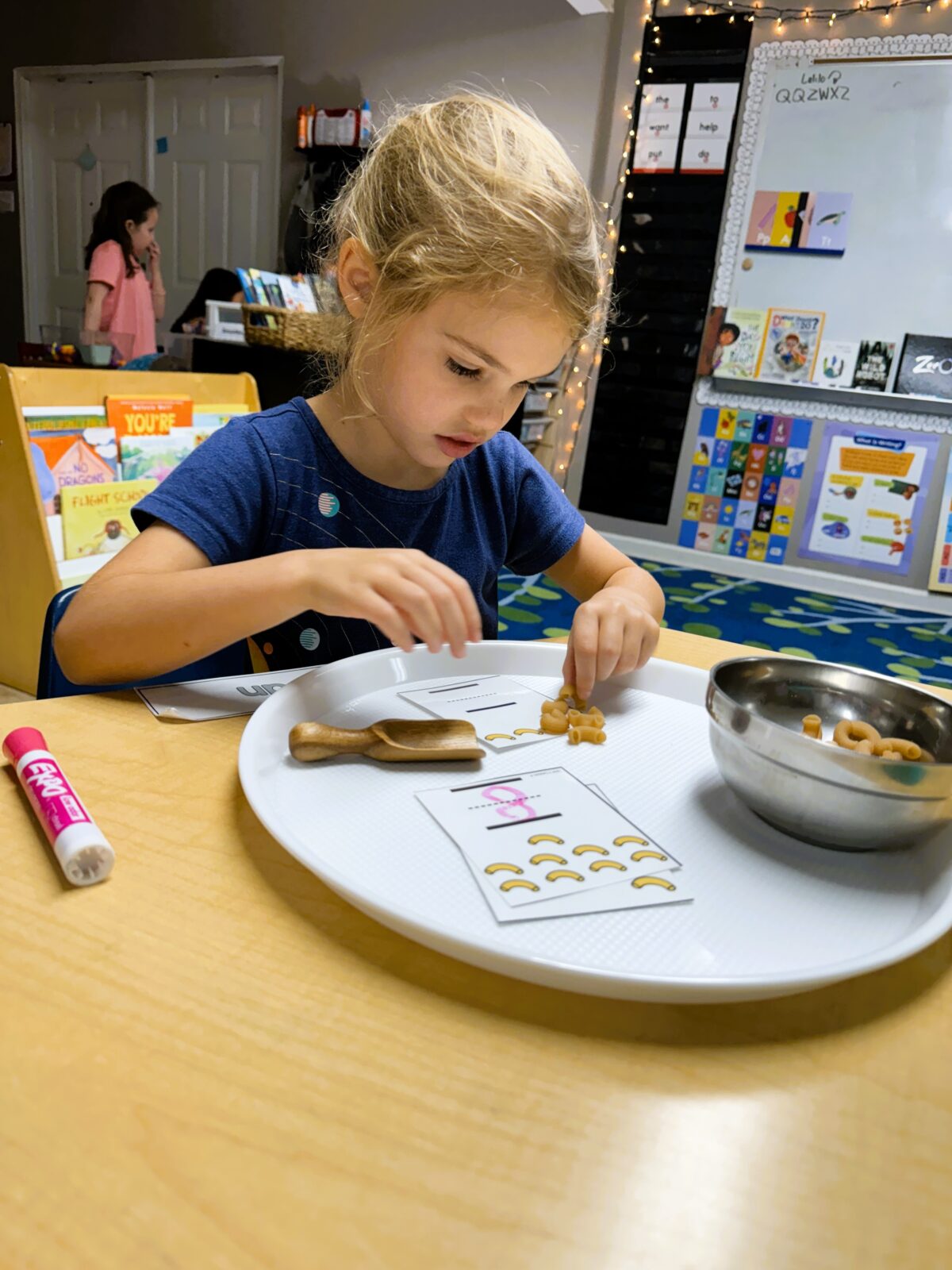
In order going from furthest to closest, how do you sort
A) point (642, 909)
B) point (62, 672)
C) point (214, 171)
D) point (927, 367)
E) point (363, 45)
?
point (214, 171)
point (363, 45)
point (927, 367)
point (62, 672)
point (642, 909)

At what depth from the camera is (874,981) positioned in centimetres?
41

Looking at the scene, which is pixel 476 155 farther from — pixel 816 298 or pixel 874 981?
pixel 816 298

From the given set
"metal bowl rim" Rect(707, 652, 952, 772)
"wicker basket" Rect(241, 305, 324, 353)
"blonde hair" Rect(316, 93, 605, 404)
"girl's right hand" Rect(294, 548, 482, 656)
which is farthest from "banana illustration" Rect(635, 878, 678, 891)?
"wicker basket" Rect(241, 305, 324, 353)

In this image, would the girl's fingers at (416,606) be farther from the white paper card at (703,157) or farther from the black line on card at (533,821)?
the white paper card at (703,157)

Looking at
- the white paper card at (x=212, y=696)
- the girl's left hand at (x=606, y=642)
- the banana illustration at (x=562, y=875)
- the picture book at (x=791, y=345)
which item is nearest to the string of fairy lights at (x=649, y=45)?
the picture book at (x=791, y=345)

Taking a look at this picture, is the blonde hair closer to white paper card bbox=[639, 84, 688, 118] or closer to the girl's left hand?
the girl's left hand

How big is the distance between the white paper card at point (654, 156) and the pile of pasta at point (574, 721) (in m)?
3.28

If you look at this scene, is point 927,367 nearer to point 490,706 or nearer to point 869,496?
point 869,496

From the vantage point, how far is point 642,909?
1.40 ft

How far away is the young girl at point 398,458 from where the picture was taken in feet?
2.13

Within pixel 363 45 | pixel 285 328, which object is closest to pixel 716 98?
pixel 363 45

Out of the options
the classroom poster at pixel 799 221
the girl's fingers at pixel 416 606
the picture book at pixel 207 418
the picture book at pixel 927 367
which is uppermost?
the classroom poster at pixel 799 221

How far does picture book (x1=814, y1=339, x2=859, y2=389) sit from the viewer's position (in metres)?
3.18

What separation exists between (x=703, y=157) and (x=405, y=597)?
3.34 metres
